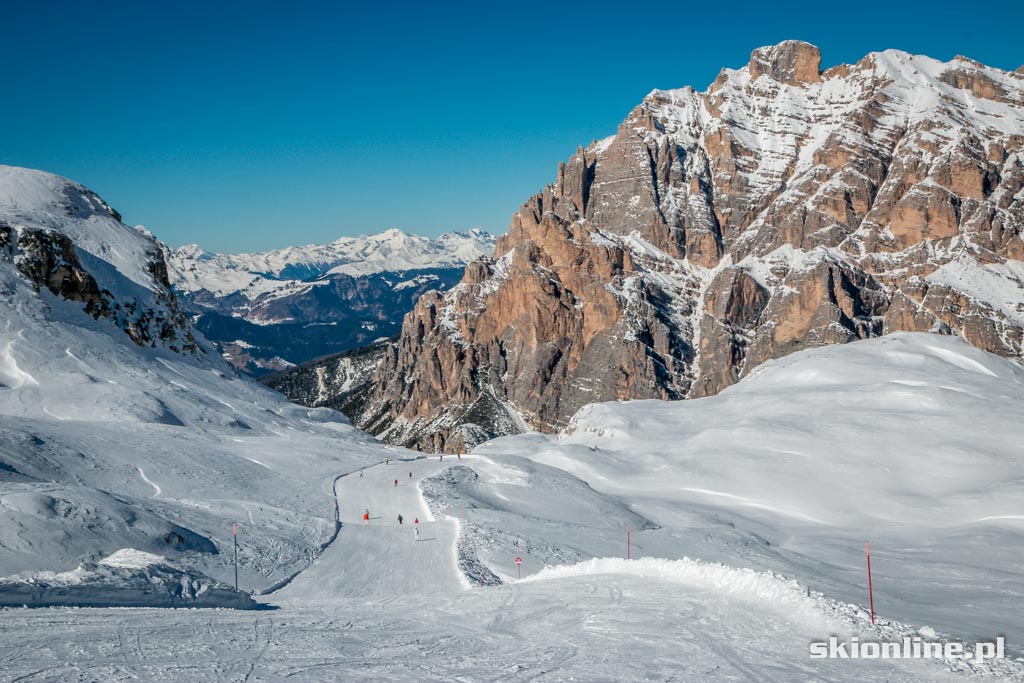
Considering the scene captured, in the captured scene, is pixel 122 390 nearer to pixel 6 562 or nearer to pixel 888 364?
pixel 6 562

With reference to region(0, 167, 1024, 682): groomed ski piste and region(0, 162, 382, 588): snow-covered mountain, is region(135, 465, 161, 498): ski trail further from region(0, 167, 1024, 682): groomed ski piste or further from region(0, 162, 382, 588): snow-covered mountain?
region(0, 167, 1024, 682): groomed ski piste

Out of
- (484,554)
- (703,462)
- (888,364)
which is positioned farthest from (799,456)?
(484,554)

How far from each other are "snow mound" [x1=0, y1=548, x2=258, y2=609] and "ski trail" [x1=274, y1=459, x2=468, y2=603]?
4.52 metres

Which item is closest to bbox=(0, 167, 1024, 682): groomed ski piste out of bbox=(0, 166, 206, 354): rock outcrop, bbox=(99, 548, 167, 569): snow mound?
bbox=(99, 548, 167, 569): snow mound

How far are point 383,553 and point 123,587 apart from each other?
52.9 feet

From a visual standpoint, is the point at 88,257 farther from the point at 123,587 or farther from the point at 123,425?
the point at 123,587

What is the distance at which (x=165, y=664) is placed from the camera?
610 inches

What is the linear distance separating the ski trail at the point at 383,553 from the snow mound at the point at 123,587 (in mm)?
4517

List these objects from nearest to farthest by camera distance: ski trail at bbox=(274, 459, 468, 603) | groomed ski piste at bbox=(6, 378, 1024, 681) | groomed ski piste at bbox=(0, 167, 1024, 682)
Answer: groomed ski piste at bbox=(6, 378, 1024, 681), groomed ski piste at bbox=(0, 167, 1024, 682), ski trail at bbox=(274, 459, 468, 603)

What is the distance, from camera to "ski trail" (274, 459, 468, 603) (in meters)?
31.4

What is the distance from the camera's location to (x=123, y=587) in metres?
22.6

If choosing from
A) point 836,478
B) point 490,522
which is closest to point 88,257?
point 490,522

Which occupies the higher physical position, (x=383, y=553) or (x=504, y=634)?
(x=504, y=634)

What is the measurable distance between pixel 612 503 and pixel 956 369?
63.1 metres
